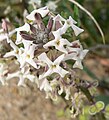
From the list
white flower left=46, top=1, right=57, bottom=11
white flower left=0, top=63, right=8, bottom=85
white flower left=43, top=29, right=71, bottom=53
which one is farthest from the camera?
white flower left=46, top=1, right=57, bottom=11

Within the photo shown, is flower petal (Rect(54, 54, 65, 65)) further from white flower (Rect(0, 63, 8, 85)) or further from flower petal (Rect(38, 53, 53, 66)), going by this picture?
white flower (Rect(0, 63, 8, 85))

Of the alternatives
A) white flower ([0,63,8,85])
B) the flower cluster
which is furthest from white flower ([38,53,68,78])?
white flower ([0,63,8,85])

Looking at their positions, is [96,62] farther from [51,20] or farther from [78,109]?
[51,20]

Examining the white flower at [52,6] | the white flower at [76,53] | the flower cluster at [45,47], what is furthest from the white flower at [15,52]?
the white flower at [52,6]

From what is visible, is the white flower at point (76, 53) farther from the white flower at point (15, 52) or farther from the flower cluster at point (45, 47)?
the white flower at point (15, 52)

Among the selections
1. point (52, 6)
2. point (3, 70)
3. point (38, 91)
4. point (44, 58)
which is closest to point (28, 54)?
point (44, 58)

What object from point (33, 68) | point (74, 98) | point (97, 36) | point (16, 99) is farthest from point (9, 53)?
point (97, 36)

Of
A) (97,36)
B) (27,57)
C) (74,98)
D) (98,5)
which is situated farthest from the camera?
(98,5)
